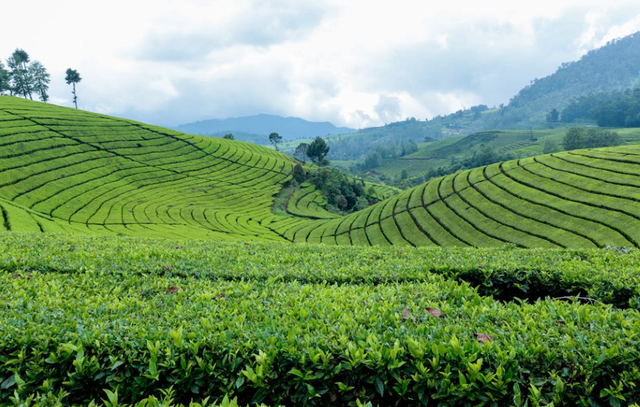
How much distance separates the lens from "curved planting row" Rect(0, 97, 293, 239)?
34719mm

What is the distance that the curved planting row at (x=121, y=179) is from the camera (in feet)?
114

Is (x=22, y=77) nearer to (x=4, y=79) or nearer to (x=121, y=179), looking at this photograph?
(x=4, y=79)

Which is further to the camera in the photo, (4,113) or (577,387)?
(4,113)

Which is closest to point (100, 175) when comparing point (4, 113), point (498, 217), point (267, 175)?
point (4, 113)

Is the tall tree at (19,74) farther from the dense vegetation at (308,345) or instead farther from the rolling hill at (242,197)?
the dense vegetation at (308,345)

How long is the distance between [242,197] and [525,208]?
153 feet

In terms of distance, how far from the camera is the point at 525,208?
25625mm

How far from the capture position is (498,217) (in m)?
26.2

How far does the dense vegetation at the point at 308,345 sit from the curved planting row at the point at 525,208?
18.9 m

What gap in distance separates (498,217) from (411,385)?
86.3 feet

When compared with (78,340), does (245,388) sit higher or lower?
lower

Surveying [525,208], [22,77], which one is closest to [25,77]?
[22,77]

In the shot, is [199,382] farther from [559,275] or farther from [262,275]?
[559,275]

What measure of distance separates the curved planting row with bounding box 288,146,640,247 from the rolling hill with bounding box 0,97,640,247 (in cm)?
10
